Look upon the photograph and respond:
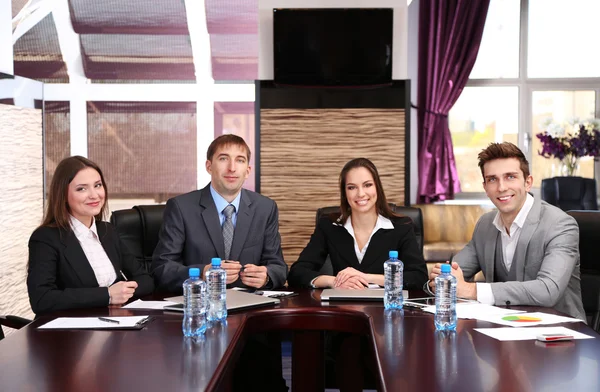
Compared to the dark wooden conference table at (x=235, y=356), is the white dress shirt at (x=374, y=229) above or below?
above

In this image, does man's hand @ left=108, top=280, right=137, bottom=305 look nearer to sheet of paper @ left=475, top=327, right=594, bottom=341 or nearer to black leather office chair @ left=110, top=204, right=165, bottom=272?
black leather office chair @ left=110, top=204, right=165, bottom=272

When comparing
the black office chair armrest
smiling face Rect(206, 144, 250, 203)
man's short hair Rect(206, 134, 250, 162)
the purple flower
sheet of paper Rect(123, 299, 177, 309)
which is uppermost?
the purple flower

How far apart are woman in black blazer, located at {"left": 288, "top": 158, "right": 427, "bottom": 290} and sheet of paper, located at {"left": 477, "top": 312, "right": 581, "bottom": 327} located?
75 cm

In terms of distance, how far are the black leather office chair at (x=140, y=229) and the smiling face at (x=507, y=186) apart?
1559 mm

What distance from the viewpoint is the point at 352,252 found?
3.03 metres

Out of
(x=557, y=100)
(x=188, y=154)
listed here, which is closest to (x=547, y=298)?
(x=188, y=154)

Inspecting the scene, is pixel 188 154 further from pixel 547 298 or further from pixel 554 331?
pixel 554 331

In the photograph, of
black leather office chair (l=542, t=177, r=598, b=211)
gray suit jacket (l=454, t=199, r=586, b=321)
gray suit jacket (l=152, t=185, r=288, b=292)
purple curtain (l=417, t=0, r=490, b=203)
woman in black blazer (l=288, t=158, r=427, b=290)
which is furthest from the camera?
purple curtain (l=417, t=0, r=490, b=203)

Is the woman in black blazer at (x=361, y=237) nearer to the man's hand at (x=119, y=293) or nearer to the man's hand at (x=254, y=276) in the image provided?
the man's hand at (x=254, y=276)

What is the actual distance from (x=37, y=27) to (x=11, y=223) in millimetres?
2743

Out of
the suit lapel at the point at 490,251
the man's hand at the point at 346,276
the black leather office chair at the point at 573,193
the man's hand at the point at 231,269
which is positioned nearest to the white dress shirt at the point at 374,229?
the man's hand at the point at 346,276

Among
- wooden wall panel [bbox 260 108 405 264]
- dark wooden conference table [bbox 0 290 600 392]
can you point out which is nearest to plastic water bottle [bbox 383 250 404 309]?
dark wooden conference table [bbox 0 290 600 392]

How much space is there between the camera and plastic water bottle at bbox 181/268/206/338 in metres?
1.87

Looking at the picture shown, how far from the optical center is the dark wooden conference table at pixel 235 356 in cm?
141
